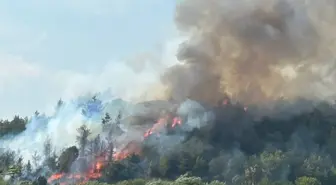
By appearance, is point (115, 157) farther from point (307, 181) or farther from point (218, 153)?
point (307, 181)

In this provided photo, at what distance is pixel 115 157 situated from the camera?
98.5 meters

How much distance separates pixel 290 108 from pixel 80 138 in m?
46.8

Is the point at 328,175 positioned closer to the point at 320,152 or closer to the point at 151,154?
the point at 320,152

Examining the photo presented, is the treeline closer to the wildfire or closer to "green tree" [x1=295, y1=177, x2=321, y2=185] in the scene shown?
the wildfire

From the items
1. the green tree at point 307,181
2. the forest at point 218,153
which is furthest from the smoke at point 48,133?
the green tree at point 307,181

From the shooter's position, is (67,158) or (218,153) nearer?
(218,153)

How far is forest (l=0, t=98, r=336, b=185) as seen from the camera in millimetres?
87125

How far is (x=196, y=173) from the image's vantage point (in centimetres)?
8962

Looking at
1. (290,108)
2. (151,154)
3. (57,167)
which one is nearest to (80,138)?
(57,167)

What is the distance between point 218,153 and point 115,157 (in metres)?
20.6

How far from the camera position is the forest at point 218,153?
286 feet

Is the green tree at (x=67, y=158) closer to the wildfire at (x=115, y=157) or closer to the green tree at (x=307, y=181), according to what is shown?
the wildfire at (x=115, y=157)

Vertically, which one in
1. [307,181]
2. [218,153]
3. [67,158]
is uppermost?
[67,158]

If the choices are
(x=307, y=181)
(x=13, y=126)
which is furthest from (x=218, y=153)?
(x=13, y=126)
